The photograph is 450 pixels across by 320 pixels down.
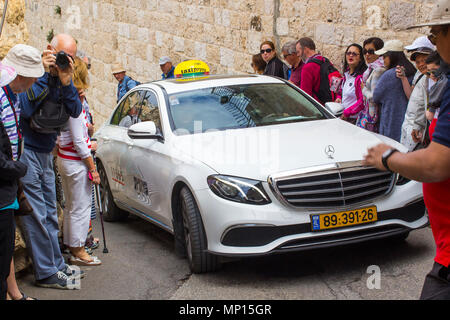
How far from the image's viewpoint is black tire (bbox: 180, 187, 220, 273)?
5355mm

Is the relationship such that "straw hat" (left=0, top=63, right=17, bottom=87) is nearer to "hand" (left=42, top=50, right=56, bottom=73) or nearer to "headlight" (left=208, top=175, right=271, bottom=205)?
"hand" (left=42, top=50, right=56, bottom=73)

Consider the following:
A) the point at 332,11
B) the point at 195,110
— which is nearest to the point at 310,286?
the point at 195,110

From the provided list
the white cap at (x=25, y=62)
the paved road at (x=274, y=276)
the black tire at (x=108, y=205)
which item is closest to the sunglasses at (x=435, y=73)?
the paved road at (x=274, y=276)

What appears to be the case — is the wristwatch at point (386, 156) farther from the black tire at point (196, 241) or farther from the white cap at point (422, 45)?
the white cap at point (422, 45)

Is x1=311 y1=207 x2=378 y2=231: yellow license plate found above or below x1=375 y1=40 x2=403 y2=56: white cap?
below

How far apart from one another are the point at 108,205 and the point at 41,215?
2.72m

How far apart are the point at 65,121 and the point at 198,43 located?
914 cm

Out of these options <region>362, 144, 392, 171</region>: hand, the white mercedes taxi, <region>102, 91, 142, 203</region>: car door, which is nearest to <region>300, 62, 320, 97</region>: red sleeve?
the white mercedes taxi

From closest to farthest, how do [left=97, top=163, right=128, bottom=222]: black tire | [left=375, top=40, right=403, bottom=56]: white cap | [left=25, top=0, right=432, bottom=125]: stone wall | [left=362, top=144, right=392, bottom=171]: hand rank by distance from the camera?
[left=362, top=144, right=392, bottom=171]: hand, [left=375, top=40, right=403, bottom=56]: white cap, [left=97, top=163, right=128, bottom=222]: black tire, [left=25, top=0, right=432, bottom=125]: stone wall

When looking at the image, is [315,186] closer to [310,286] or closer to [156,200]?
[310,286]

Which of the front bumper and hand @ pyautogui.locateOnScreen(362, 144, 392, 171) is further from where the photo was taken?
the front bumper

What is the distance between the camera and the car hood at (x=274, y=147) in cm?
521

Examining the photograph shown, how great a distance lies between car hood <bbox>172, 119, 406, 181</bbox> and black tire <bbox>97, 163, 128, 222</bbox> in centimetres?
215

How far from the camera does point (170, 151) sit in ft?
19.6
